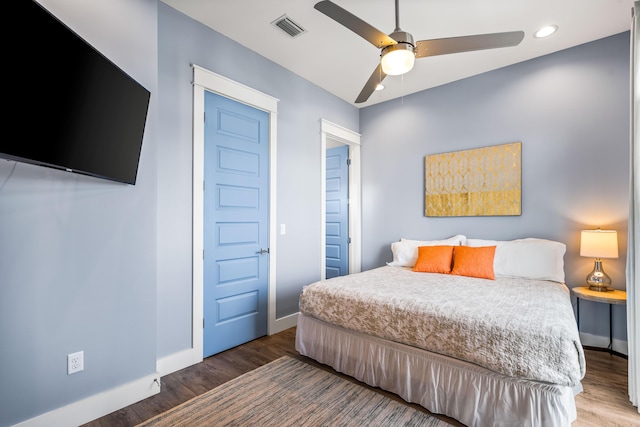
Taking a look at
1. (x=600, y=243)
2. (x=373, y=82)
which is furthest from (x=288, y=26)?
(x=600, y=243)

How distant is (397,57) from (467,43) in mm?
475

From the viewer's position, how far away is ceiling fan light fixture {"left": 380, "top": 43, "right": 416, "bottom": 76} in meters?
1.96

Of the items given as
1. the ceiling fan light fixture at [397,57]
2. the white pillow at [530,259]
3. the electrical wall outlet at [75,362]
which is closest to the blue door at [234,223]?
the electrical wall outlet at [75,362]

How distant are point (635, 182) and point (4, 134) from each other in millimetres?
3406

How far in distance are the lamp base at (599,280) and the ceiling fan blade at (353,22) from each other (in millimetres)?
2723

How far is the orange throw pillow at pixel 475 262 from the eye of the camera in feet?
9.70

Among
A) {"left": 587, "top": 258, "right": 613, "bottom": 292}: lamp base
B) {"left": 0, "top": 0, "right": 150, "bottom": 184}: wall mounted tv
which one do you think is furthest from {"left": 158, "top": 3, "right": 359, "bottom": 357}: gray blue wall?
{"left": 587, "top": 258, "right": 613, "bottom": 292}: lamp base

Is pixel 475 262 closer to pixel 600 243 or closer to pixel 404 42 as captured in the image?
pixel 600 243

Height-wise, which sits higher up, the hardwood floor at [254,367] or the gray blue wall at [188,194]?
the gray blue wall at [188,194]

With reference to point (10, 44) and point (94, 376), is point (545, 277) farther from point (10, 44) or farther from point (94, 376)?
point (10, 44)

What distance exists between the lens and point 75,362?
5.90 feet

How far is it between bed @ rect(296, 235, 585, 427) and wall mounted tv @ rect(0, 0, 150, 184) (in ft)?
5.80

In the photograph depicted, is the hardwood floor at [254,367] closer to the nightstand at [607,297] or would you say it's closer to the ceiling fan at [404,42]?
the nightstand at [607,297]

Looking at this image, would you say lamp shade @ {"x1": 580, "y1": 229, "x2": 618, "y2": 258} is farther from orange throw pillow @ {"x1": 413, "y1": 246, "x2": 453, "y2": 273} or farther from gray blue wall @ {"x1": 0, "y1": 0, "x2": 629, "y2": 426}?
orange throw pillow @ {"x1": 413, "y1": 246, "x2": 453, "y2": 273}
